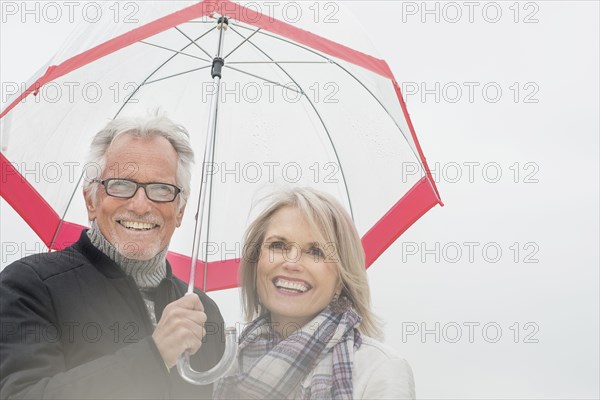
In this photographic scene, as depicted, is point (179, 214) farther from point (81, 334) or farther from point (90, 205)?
point (81, 334)

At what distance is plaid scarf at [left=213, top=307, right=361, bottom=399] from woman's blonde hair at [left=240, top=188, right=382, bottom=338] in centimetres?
15

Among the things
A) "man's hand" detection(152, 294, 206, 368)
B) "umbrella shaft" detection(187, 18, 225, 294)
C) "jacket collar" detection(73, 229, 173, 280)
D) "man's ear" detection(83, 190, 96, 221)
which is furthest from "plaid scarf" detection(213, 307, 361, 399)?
"man's ear" detection(83, 190, 96, 221)

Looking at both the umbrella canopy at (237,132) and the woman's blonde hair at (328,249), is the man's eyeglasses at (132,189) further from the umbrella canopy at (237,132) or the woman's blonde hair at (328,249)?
the woman's blonde hair at (328,249)

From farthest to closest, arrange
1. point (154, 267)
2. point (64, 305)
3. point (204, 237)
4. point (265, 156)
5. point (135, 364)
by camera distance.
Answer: point (265, 156) → point (204, 237) → point (154, 267) → point (64, 305) → point (135, 364)

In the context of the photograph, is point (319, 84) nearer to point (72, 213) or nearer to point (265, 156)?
point (265, 156)

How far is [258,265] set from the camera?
10.6ft

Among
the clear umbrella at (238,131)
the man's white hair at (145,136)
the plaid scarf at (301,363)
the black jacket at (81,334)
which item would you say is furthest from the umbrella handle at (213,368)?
the man's white hair at (145,136)

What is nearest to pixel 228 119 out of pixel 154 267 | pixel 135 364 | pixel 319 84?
pixel 319 84

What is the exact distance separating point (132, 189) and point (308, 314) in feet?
3.53

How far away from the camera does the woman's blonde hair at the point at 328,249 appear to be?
326cm

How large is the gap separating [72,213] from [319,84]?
1.61 m

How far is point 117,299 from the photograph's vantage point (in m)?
2.83

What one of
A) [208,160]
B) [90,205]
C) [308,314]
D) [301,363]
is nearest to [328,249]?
[308,314]

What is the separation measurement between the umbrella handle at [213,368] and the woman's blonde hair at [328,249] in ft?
1.56
